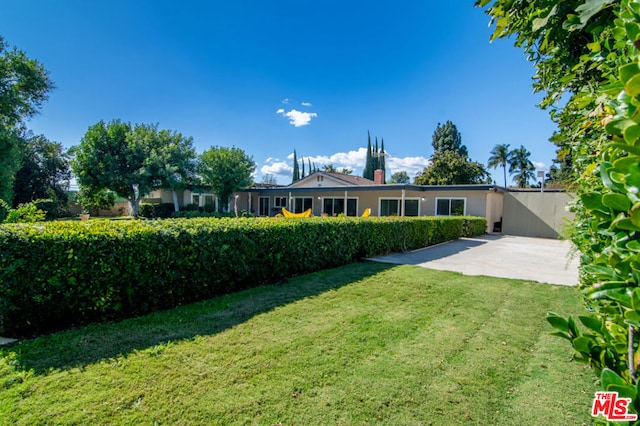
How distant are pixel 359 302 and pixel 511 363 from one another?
2366 millimetres

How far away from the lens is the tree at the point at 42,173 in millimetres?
26016

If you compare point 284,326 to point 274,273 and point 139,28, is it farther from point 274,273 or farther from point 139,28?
point 139,28

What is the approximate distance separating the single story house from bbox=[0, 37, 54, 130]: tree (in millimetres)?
14399

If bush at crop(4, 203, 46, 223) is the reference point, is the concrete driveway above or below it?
below

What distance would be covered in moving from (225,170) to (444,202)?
16.6 metres

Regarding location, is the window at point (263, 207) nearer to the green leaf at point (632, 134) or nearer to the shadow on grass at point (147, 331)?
the shadow on grass at point (147, 331)

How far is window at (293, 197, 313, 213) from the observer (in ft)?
83.4

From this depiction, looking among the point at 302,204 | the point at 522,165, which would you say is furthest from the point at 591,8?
the point at 522,165

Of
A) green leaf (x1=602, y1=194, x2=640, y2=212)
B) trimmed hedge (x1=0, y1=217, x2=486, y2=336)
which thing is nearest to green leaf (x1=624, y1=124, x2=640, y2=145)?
green leaf (x1=602, y1=194, x2=640, y2=212)

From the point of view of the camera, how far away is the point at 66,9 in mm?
11414

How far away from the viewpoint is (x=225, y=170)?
24438 millimetres

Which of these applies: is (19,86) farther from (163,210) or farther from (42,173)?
(163,210)

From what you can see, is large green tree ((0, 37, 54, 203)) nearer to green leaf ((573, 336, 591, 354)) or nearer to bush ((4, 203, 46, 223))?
bush ((4, 203, 46, 223))

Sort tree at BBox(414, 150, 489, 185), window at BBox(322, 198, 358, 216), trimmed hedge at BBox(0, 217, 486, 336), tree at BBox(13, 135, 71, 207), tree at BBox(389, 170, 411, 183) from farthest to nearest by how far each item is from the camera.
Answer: tree at BBox(389, 170, 411, 183) < tree at BBox(414, 150, 489, 185) < tree at BBox(13, 135, 71, 207) < window at BBox(322, 198, 358, 216) < trimmed hedge at BBox(0, 217, 486, 336)
